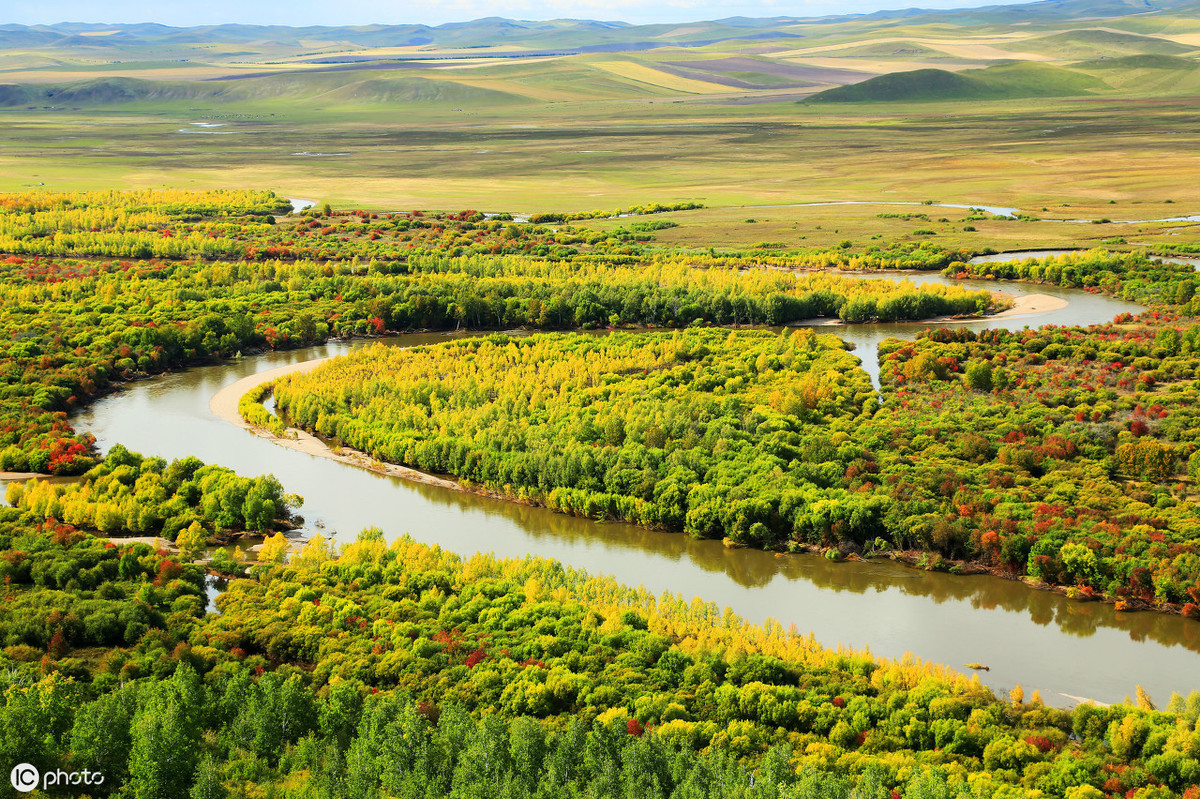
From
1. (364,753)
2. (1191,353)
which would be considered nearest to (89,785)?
(364,753)

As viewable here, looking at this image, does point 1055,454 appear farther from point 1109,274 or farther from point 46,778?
point 1109,274

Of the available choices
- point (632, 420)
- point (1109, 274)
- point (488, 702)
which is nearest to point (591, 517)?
point (632, 420)

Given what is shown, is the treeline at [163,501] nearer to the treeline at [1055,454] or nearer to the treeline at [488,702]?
the treeline at [488,702]

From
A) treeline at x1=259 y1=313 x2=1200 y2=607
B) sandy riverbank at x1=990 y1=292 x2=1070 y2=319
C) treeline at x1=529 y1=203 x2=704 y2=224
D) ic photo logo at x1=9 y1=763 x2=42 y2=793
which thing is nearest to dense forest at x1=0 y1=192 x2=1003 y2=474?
sandy riverbank at x1=990 y1=292 x2=1070 y2=319

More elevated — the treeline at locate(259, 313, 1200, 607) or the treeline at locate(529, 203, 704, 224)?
the treeline at locate(529, 203, 704, 224)

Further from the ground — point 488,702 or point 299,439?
point 488,702

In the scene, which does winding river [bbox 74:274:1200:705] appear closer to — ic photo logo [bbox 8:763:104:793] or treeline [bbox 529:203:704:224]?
ic photo logo [bbox 8:763:104:793]
